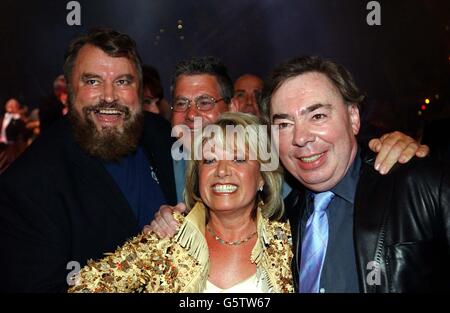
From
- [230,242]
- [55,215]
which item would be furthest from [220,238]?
[55,215]

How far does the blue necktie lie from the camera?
7.09 feet

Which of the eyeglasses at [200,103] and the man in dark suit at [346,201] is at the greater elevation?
the eyeglasses at [200,103]

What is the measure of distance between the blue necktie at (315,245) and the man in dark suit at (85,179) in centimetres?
94

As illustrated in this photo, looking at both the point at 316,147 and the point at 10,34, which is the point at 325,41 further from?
the point at 316,147

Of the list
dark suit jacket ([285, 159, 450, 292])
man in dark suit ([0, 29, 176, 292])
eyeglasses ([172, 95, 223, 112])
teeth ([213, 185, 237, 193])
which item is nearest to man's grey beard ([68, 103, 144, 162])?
man in dark suit ([0, 29, 176, 292])

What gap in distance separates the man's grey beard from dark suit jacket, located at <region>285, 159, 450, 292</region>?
1.46 meters

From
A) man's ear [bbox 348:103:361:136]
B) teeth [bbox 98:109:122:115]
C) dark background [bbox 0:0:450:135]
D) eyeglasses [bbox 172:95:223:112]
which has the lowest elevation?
man's ear [bbox 348:103:361:136]

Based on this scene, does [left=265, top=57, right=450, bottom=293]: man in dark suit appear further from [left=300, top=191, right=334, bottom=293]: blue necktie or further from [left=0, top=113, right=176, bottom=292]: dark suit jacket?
[left=0, top=113, right=176, bottom=292]: dark suit jacket

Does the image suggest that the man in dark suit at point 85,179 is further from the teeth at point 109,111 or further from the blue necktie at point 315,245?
the blue necktie at point 315,245

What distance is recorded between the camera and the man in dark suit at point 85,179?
2.35 meters

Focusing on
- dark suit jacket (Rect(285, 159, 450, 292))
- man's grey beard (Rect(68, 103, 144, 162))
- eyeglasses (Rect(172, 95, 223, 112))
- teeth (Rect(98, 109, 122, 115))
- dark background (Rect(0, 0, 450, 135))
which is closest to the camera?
dark suit jacket (Rect(285, 159, 450, 292))

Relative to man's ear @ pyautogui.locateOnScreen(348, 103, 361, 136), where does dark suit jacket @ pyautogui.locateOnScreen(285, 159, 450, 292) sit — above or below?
below

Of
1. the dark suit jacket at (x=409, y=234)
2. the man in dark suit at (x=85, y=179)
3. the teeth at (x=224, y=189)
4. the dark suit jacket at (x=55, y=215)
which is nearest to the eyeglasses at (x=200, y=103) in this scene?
the man in dark suit at (x=85, y=179)
